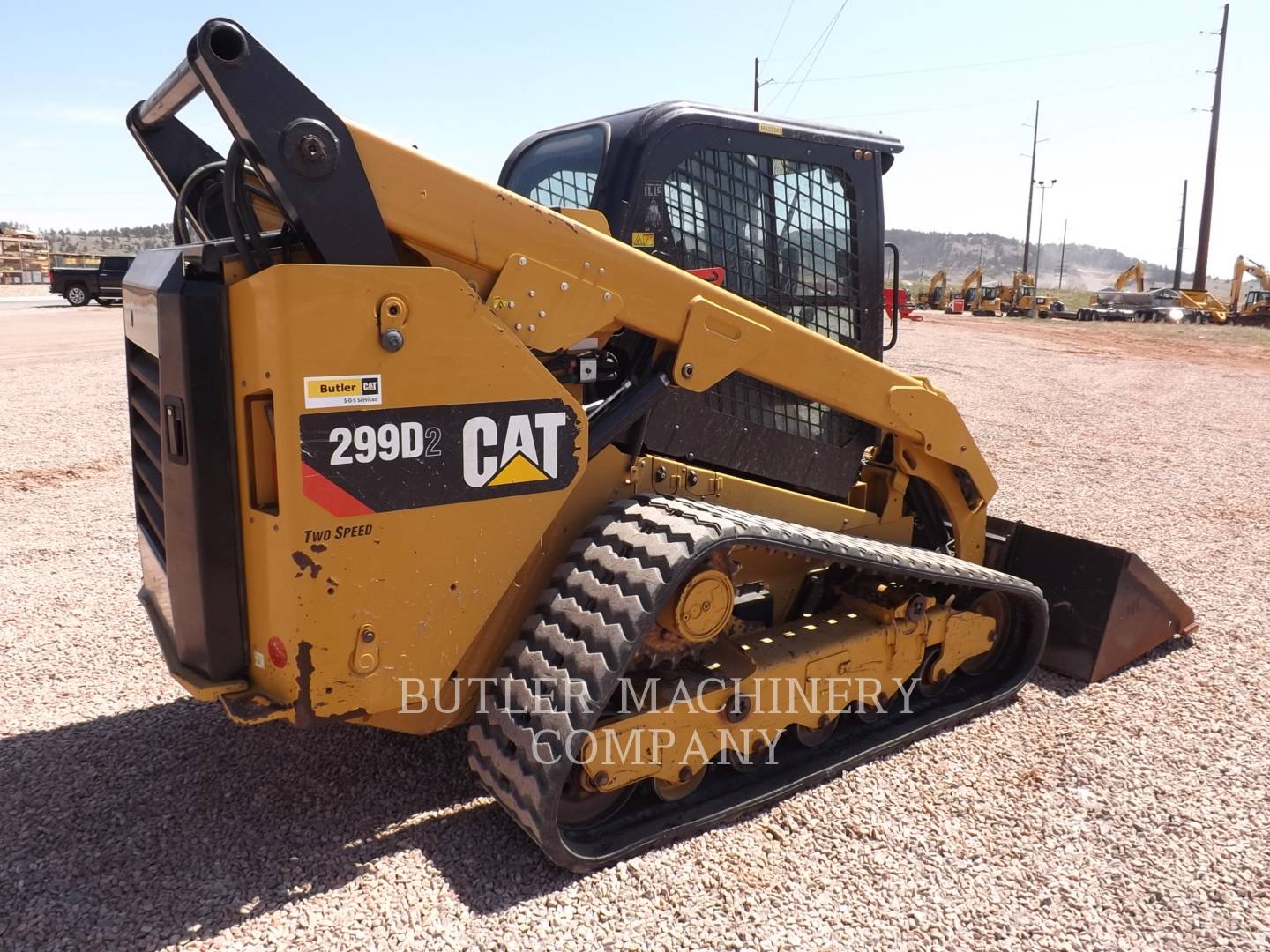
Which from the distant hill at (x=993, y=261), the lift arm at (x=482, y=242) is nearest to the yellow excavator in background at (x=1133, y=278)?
the lift arm at (x=482, y=242)

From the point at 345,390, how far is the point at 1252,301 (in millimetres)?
46484

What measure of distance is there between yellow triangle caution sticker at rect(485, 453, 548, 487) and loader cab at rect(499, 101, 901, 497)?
1.99 feet

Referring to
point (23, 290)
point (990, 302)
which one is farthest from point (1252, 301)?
point (23, 290)

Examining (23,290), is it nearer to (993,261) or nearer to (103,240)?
(103,240)

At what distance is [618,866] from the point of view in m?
3.04

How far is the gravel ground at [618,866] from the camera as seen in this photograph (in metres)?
2.77

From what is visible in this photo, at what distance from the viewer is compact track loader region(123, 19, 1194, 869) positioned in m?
2.62

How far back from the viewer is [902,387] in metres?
4.02

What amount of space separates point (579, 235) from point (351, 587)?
1297mm

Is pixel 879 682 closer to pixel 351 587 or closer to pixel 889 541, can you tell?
pixel 889 541

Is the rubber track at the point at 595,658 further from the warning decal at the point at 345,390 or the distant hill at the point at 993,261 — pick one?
the distant hill at the point at 993,261

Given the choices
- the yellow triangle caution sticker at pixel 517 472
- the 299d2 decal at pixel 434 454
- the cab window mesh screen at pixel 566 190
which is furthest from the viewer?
the cab window mesh screen at pixel 566 190

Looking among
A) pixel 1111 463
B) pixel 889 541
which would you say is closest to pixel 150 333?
pixel 889 541

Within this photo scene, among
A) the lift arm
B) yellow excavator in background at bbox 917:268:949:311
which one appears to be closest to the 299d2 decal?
the lift arm
